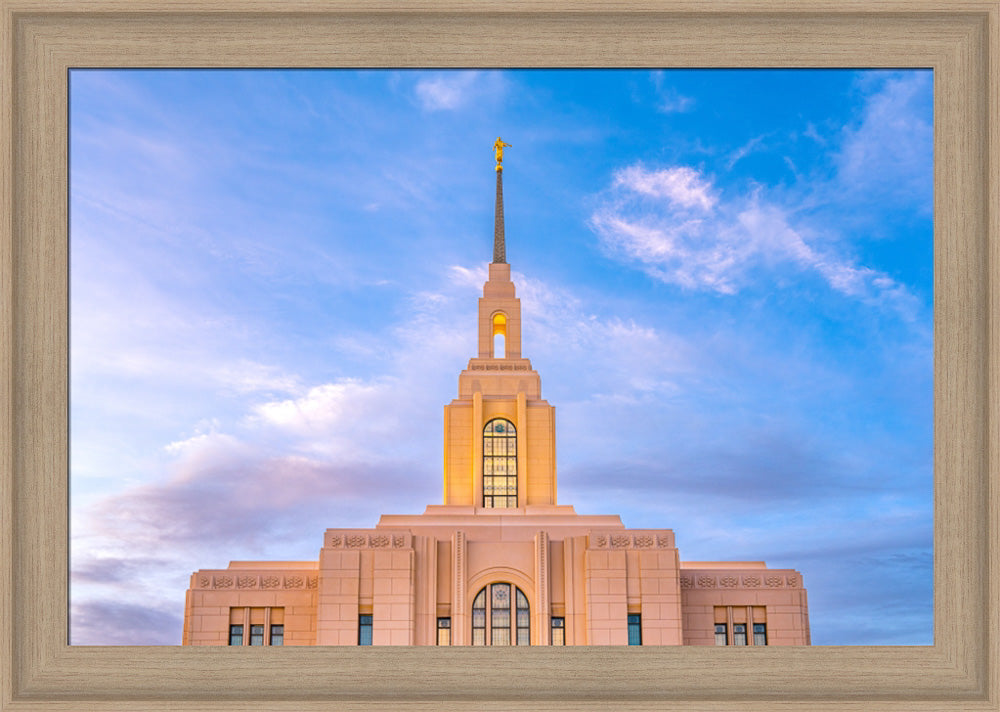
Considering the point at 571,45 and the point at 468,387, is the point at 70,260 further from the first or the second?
the point at 468,387

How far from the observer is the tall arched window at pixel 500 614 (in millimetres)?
24000

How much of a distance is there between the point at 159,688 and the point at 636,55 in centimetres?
370

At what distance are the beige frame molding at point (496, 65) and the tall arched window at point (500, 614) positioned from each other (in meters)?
19.8

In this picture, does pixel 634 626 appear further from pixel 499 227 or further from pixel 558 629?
pixel 499 227

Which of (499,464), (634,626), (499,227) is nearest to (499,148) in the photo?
(499,227)

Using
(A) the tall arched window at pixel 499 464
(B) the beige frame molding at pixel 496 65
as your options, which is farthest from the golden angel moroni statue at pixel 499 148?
(B) the beige frame molding at pixel 496 65

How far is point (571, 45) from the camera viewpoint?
5.04 meters

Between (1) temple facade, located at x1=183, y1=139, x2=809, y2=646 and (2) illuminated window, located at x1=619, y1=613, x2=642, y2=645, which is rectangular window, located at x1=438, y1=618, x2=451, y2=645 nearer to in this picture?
(1) temple facade, located at x1=183, y1=139, x2=809, y2=646

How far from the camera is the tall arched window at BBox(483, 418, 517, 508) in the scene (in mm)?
31297

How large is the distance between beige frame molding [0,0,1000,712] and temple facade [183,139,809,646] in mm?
18710

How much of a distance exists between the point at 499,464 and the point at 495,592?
311 inches

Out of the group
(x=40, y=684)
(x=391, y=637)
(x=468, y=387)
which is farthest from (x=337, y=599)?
(x=40, y=684)

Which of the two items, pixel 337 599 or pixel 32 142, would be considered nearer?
pixel 32 142
